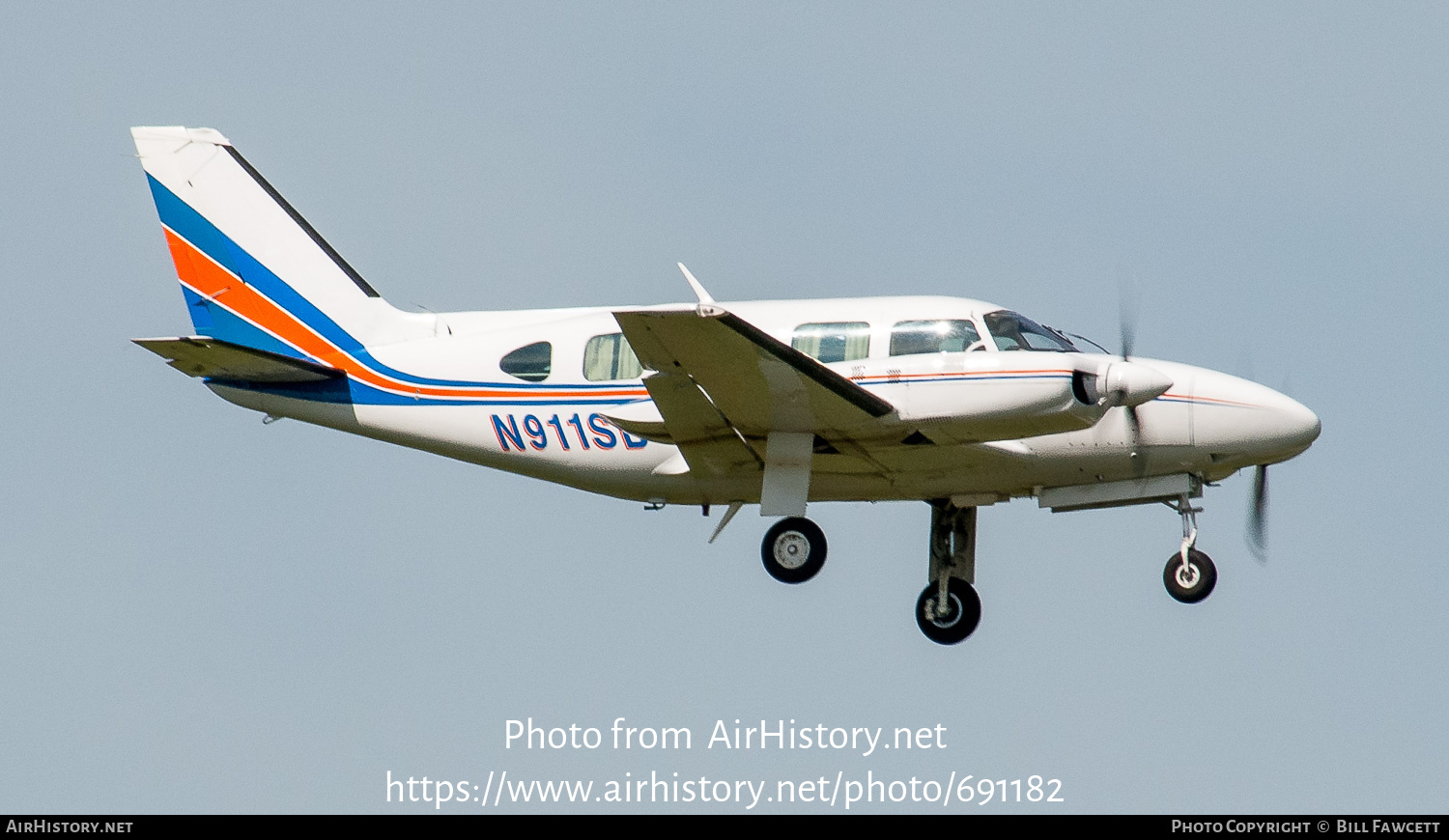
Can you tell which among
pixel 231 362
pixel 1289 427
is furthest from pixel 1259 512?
pixel 231 362

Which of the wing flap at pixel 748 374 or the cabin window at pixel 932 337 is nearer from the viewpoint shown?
the wing flap at pixel 748 374

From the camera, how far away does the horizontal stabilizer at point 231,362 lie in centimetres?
1845

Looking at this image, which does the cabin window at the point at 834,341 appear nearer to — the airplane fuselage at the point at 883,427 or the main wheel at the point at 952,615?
the airplane fuselage at the point at 883,427

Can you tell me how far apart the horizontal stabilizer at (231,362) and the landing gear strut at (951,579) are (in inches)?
273

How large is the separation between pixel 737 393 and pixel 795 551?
1.98 metres

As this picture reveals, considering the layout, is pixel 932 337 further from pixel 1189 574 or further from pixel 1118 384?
pixel 1189 574

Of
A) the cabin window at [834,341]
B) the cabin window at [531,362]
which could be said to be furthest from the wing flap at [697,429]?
the cabin window at [531,362]

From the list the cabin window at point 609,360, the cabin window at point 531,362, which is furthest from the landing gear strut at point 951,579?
the cabin window at point 531,362

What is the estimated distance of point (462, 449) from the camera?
19.3 metres

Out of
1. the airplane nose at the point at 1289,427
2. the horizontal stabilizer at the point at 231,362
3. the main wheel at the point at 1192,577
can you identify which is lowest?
the main wheel at the point at 1192,577

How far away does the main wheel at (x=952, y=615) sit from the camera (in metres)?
19.1

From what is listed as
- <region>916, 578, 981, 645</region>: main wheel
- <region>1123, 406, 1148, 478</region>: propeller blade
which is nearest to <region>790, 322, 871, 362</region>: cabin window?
<region>1123, 406, 1148, 478</region>: propeller blade

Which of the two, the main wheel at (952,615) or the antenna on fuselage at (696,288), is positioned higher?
the antenna on fuselage at (696,288)

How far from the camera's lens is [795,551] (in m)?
17.8
